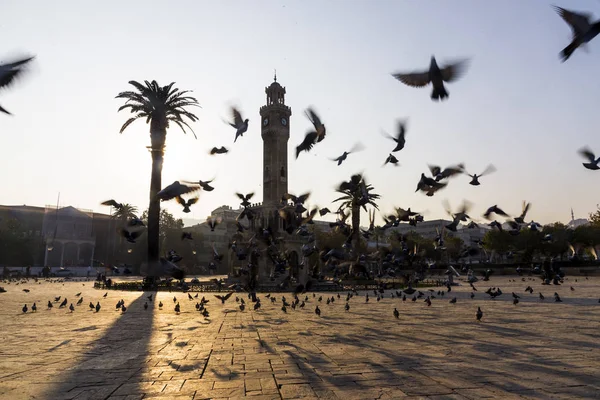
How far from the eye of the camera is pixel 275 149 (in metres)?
57.0

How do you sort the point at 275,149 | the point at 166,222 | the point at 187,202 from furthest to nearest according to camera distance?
the point at 166,222
the point at 275,149
the point at 187,202

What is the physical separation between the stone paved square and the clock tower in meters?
42.8

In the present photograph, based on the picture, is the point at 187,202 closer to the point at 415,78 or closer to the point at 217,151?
the point at 217,151

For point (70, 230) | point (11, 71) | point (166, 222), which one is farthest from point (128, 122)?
point (70, 230)

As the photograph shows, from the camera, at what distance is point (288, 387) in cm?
557

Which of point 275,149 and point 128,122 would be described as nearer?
point 128,122

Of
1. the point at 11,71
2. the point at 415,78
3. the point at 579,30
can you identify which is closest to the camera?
the point at 579,30

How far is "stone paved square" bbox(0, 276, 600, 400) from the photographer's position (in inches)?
215

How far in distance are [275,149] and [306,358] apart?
166 feet

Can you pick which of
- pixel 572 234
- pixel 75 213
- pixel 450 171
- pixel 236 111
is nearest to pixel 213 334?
pixel 236 111

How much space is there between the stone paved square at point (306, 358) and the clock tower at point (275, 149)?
42.8 metres

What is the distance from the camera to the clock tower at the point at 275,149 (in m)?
55.8

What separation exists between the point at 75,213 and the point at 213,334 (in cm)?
10245

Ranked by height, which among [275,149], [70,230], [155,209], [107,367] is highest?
[275,149]
